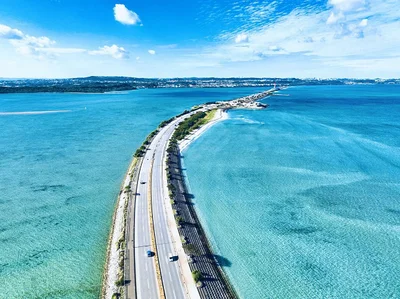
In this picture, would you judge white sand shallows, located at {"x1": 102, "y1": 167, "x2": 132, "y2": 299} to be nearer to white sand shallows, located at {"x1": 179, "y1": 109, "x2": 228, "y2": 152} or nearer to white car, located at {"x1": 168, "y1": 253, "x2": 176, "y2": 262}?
white car, located at {"x1": 168, "y1": 253, "x2": 176, "y2": 262}

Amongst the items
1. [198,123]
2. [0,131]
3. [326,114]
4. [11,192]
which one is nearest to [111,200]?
[11,192]

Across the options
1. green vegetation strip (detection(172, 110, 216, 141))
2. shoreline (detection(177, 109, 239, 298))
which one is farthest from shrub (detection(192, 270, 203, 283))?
green vegetation strip (detection(172, 110, 216, 141))

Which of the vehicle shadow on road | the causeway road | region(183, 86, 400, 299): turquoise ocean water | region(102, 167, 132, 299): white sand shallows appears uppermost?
the causeway road

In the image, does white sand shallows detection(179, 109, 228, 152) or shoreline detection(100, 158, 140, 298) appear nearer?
shoreline detection(100, 158, 140, 298)

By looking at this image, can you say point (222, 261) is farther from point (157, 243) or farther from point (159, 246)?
point (157, 243)

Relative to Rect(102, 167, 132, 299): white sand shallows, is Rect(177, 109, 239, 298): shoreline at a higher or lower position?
lower

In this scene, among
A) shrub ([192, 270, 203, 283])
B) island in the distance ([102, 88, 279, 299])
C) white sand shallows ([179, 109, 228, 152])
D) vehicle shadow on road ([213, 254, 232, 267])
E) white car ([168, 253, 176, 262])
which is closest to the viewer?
island in the distance ([102, 88, 279, 299])

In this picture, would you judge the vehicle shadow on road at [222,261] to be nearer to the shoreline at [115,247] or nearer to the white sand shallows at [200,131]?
the shoreline at [115,247]

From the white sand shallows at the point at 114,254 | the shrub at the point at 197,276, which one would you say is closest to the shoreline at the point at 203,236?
the shrub at the point at 197,276
